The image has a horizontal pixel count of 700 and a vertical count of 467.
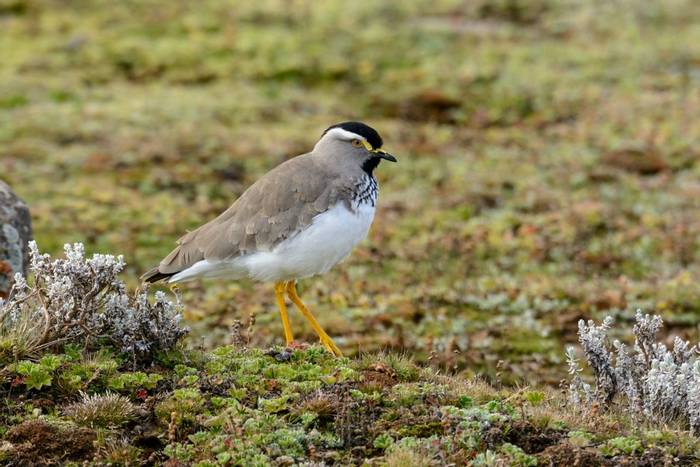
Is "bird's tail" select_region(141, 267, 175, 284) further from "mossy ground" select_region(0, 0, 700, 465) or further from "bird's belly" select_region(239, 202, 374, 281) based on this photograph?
"mossy ground" select_region(0, 0, 700, 465)

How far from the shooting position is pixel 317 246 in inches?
379

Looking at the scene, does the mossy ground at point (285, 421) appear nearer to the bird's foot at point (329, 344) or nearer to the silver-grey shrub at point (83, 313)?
the silver-grey shrub at point (83, 313)

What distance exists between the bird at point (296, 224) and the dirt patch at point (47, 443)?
2.86 metres

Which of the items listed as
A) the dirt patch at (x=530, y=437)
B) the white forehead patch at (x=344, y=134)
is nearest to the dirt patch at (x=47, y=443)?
the dirt patch at (x=530, y=437)

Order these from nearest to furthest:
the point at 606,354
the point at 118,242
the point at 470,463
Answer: the point at 470,463
the point at 606,354
the point at 118,242

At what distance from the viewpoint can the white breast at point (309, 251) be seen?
963 centimetres

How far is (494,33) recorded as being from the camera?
97.0 ft

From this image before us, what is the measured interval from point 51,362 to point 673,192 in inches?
580

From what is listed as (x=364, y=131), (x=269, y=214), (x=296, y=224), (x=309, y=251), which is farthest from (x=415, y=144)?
(x=309, y=251)

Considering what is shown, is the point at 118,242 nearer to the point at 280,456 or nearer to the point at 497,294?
the point at 497,294

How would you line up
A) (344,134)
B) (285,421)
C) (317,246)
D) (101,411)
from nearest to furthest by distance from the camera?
(101,411) < (285,421) < (317,246) < (344,134)

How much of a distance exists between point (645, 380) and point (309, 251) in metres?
3.42

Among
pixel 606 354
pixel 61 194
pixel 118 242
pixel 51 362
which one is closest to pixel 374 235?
pixel 118 242

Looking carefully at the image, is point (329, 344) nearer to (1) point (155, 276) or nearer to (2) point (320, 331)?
(2) point (320, 331)
